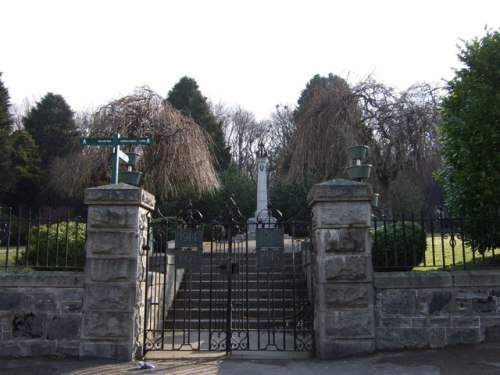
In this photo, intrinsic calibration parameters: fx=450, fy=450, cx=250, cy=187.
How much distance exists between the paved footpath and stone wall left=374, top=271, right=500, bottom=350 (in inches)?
5.5

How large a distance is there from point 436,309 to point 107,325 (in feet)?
14.5

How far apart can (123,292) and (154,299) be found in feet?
Answer: 6.30

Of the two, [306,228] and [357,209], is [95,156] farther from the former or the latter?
[357,209]

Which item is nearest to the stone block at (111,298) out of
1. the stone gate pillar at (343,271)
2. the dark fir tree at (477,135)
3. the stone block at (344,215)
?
the stone gate pillar at (343,271)

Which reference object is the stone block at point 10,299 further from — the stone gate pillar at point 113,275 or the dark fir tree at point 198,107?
the dark fir tree at point 198,107

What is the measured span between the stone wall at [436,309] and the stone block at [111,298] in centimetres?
335

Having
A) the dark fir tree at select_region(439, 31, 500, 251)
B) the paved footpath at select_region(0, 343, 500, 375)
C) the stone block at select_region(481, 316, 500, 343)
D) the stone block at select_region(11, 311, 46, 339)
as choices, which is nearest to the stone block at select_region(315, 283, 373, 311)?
the paved footpath at select_region(0, 343, 500, 375)

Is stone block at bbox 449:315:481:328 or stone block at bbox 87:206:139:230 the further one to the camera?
stone block at bbox 87:206:139:230

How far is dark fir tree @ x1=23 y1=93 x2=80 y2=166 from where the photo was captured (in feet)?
111

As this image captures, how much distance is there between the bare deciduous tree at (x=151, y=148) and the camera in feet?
54.0

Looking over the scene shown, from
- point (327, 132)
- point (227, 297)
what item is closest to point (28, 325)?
point (227, 297)

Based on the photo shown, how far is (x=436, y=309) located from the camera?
6.06m

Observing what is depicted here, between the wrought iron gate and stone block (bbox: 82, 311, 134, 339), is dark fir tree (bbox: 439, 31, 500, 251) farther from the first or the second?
stone block (bbox: 82, 311, 134, 339)

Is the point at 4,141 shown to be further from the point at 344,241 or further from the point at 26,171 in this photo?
the point at 344,241
